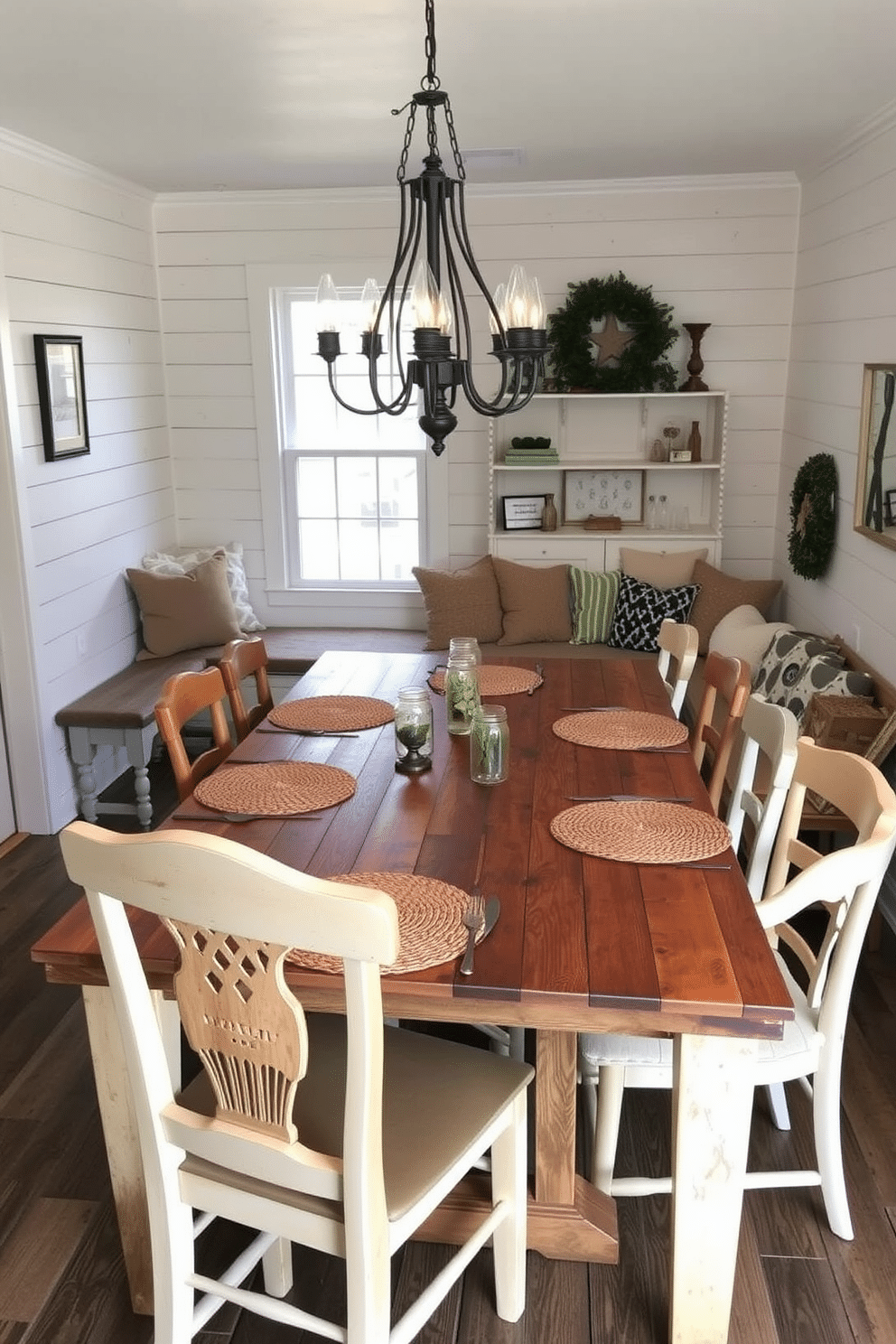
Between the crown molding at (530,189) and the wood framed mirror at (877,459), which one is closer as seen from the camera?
the wood framed mirror at (877,459)

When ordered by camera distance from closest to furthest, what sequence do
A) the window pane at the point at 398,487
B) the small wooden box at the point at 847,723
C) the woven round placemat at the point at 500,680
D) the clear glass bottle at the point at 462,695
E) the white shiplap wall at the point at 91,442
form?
1. the clear glass bottle at the point at 462,695
2. the woven round placemat at the point at 500,680
3. the small wooden box at the point at 847,723
4. the white shiplap wall at the point at 91,442
5. the window pane at the point at 398,487

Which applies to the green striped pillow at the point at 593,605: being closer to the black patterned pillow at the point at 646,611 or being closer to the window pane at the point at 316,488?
the black patterned pillow at the point at 646,611

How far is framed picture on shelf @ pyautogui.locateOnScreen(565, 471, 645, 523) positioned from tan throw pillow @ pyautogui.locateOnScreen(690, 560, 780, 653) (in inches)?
23.1

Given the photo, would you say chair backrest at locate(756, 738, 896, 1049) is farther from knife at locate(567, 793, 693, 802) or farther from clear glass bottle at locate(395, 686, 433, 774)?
clear glass bottle at locate(395, 686, 433, 774)

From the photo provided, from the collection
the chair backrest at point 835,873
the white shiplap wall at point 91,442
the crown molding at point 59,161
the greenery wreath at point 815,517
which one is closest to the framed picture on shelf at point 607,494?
the greenery wreath at point 815,517

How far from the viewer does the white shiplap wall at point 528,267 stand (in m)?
4.96

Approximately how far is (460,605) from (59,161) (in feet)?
7.98

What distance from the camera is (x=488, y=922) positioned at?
1.83m

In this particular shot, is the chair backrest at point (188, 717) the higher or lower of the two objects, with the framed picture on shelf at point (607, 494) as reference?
lower

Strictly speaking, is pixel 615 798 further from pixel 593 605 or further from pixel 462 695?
pixel 593 605

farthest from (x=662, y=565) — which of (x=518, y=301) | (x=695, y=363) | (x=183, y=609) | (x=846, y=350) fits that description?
(x=518, y=301)

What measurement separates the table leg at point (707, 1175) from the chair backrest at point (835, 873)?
29 cm

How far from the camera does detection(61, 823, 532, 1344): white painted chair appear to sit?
138 centimetres

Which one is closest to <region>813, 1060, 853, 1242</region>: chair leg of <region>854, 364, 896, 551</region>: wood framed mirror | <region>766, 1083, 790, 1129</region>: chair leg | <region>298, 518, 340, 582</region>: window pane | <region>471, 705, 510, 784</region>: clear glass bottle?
<region>766, 1083, 790, 1129</region>: chair leg
